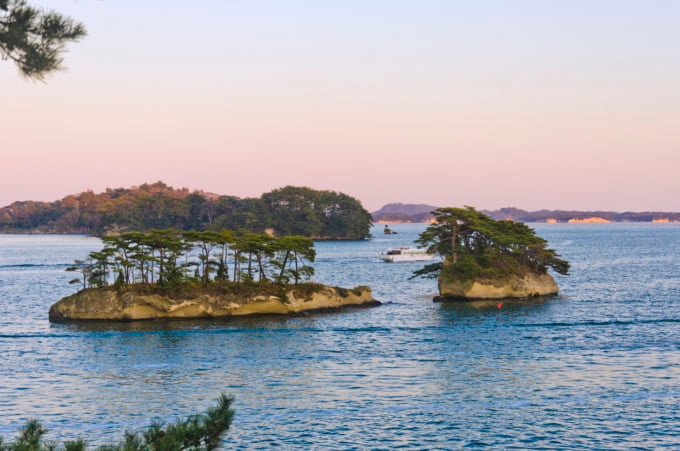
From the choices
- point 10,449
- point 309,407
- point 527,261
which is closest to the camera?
point 10,449

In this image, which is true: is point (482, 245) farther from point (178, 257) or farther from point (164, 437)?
point (164, 437)

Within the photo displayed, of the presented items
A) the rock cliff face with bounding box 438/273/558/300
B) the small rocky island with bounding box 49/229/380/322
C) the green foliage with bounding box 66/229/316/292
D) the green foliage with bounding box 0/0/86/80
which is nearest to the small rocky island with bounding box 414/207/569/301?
the rock cliff face with bounding box 438/273/558/300

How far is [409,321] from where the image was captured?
A: 67.8 meters

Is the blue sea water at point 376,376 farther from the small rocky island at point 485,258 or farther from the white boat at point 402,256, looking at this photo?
the white boat at point 402,256

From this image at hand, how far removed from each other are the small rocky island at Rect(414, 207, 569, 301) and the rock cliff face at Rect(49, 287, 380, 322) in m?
20.2

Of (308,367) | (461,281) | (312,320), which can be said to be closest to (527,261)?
(461,281)

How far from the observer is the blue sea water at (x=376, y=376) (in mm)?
33344

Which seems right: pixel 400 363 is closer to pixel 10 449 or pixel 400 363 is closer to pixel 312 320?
pixel 312 320

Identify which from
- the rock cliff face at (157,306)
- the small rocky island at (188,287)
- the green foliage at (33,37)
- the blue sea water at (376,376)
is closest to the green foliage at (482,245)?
the blue sea water at (376,376)

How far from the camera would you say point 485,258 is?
8425cm

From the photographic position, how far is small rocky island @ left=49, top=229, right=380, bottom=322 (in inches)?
2613

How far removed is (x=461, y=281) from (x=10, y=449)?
72.0 metres

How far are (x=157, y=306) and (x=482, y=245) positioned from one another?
1564 inches

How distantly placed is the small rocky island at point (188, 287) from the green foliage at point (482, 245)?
15764 mm
